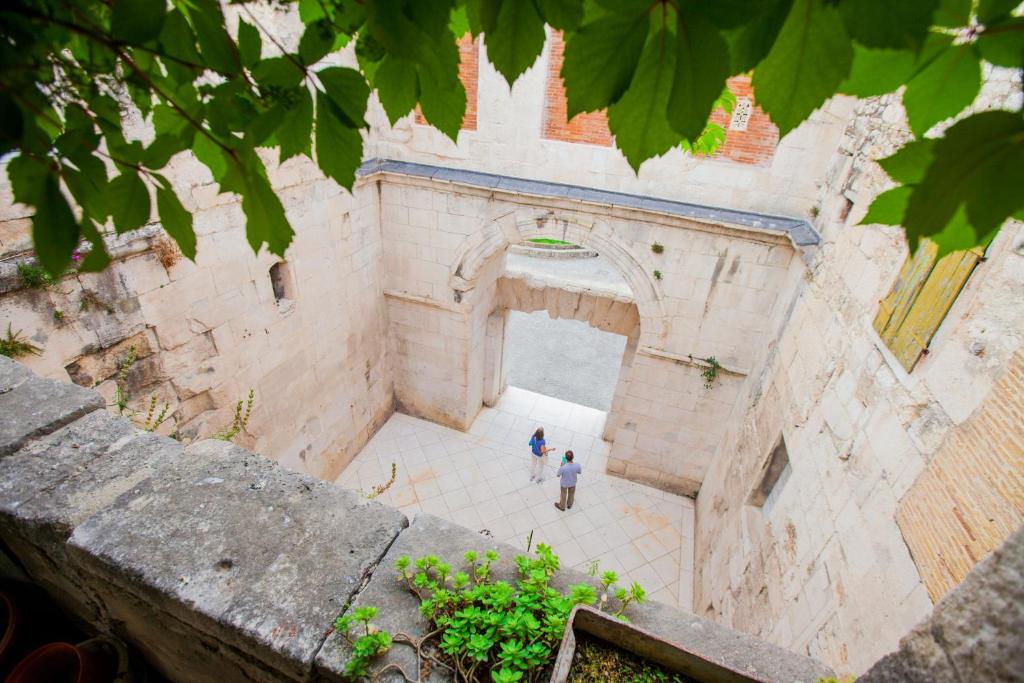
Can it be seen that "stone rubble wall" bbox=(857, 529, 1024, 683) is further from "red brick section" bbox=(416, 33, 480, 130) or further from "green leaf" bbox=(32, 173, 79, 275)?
"red brick section" bbox=(416, 33, 480, 130)

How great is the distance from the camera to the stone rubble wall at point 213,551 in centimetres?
140

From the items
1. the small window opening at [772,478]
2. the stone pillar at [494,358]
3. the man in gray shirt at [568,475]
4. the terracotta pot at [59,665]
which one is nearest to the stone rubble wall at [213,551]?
the terracotta pot at [59,665]

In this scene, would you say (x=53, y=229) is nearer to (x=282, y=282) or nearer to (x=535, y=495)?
(x=282, y=282)

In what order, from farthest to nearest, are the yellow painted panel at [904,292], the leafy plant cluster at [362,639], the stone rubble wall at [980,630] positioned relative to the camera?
the yellow painted panel at [904,292] < the leafy plant cluster at [362,639] < the stone rubble wall at [980,630]

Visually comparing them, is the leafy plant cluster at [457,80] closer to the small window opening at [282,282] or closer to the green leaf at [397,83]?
the green leaf at [397,83]

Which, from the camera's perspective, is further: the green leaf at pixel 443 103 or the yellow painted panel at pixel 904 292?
the yellow painted panel at pixel 904 292

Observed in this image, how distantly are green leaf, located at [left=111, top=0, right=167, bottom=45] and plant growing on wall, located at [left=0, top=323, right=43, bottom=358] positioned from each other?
154 inches

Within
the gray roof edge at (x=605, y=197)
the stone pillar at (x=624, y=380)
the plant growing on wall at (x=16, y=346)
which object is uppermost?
the gray roof edge at (x=605, y=197)

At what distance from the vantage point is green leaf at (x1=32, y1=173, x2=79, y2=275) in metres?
0.66

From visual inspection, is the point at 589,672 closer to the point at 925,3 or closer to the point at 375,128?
the point at 925,3

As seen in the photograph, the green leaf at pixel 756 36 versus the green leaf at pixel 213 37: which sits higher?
the green leaf at pixel 756 36

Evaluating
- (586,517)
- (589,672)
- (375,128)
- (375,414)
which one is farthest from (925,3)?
(375,414)

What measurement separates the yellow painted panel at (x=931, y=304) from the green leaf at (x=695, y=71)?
2717mm

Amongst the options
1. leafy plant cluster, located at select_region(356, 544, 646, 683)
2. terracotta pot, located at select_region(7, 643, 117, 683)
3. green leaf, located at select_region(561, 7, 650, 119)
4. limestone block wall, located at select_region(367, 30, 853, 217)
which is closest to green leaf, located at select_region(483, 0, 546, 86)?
green leaf, located at select_region(561, 7, 650, 119)
